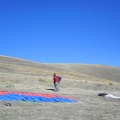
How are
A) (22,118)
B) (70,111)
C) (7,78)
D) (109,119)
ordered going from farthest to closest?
(7,78)
(70,111)
(109,119)
(22,118)

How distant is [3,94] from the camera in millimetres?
25188

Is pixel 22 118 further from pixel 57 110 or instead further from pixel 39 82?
pixel 39 82

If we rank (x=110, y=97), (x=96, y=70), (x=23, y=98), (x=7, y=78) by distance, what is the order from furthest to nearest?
(x=96, y=70), (x=7, y=78), (x=110, y=97), (x=23, y=98)

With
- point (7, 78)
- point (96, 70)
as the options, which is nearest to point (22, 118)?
point (7, 78)

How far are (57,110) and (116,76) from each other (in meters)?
85.6

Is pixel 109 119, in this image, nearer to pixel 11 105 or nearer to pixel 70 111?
pixel 70 111

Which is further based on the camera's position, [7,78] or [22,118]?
[7,78]

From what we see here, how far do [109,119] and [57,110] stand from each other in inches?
150

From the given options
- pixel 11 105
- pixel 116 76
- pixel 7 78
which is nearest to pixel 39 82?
pixel 7 78

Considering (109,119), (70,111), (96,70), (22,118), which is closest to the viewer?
(22,118)

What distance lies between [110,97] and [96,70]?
8441 cm

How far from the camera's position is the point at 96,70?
375 feet

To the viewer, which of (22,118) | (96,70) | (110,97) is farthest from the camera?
(96,70)

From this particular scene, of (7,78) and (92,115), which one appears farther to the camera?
(7,78)
